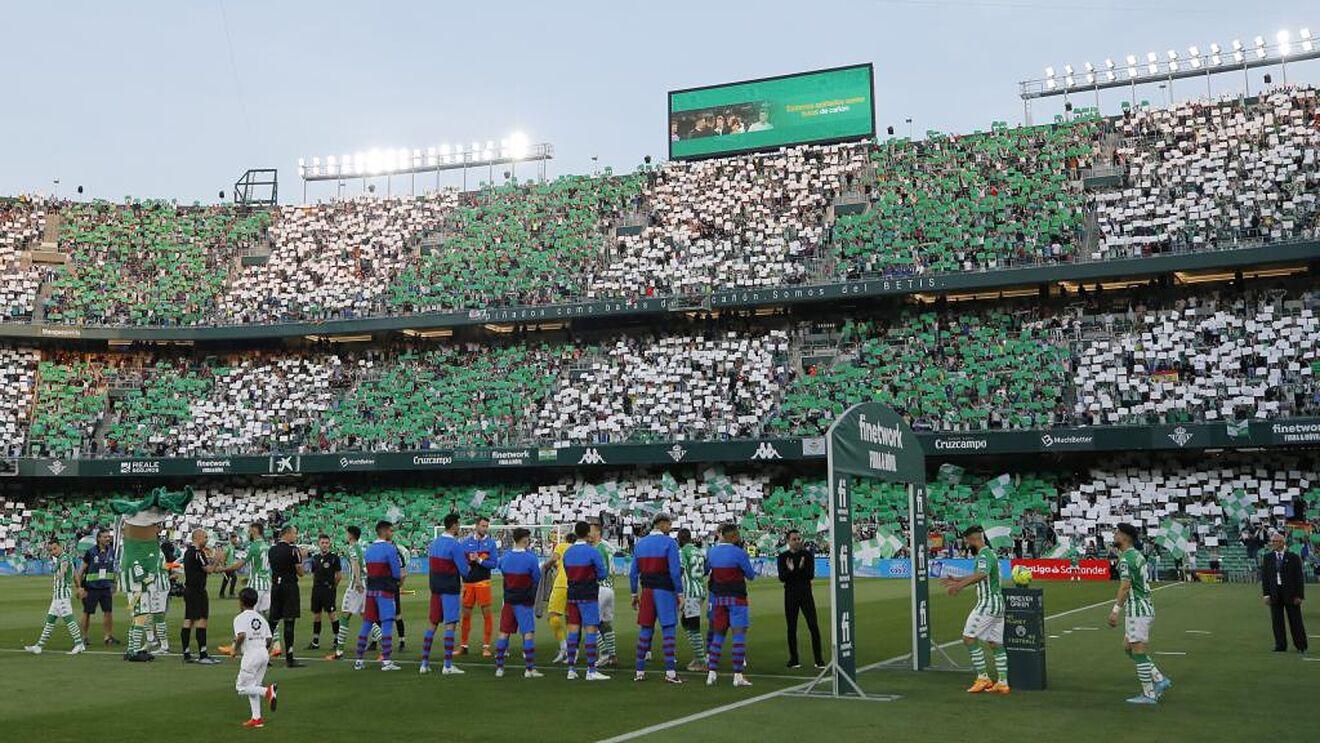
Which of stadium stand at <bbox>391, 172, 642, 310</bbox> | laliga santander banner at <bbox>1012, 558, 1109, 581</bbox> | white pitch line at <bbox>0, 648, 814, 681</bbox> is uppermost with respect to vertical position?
stadium stand at <bbox>391, 172, 642, 310</bbox>

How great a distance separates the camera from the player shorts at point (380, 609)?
18.5m

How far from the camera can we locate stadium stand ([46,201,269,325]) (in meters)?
63.5

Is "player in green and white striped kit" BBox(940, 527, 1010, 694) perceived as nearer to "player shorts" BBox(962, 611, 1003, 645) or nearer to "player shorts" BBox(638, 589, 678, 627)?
"player shorts" BBox(962, 611, 1003, 645)

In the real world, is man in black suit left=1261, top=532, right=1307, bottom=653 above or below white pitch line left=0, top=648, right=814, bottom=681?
above

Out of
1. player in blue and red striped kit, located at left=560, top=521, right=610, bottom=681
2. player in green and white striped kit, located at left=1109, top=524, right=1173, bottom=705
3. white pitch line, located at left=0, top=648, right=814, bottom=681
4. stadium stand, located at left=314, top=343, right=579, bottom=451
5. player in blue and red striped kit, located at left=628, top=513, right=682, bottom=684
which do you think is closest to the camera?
player in green and white striped kit, located at left=1109, top=524, right=1173, bottom=705

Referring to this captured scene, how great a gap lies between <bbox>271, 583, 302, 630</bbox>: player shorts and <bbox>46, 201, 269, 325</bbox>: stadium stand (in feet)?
157

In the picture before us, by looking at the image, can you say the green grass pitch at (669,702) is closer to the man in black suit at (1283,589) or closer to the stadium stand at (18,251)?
the man in black suit at (1283,589)

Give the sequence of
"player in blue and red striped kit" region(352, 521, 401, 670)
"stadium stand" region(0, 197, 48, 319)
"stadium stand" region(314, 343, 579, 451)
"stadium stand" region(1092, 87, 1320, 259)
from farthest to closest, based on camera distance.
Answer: "stadium stand" region(0, 197, 48, 319) → "stadium stand" region(314, 343, 579, 451) → "stadium stand" region(1092, 87, 1320, 259) → "player in blue and red striped kit" region(352, 521, 401, 670)

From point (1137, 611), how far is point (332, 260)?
57088mm

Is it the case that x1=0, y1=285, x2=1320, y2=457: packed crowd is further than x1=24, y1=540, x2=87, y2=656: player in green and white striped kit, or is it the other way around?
x1=0, y1=285, x2=1320, y2=457: packed crowd

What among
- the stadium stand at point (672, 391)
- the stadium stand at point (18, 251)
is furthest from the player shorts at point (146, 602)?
the stadium stand at point (18, 251)

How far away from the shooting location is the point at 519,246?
63.3 m

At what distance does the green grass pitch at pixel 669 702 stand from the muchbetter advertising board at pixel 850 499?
2.38 ft

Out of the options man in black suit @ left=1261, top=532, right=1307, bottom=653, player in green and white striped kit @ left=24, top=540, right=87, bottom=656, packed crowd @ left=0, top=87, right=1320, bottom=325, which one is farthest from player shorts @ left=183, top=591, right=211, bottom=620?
packed crowd @ left=0, top=87, right=1320, bottom=325
